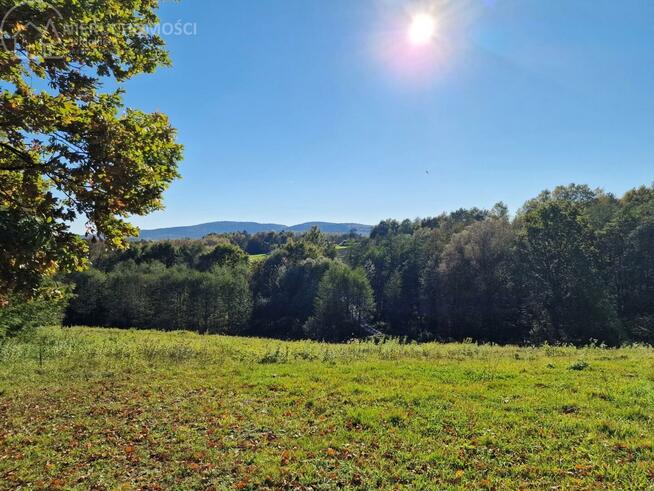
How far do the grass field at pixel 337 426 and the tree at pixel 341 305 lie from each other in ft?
155

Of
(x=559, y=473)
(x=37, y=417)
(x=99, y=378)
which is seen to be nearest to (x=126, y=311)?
(x=99, y=378)

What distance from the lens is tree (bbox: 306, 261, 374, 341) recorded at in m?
63.0

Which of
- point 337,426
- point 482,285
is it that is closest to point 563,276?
point 482,285

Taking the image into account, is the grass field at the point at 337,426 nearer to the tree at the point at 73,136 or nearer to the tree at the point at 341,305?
the tree at the point at 73,136

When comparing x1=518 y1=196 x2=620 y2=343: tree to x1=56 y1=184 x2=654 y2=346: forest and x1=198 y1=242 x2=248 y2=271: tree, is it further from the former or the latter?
x1=198 y1=242 x2=248 y2=271: tree

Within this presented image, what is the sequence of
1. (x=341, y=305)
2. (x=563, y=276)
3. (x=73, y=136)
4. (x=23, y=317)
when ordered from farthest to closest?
(x=341, y=305) < (x=563, y=276) < (x=23, y=317) < (x=73, y=136)

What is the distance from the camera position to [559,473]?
645 cm

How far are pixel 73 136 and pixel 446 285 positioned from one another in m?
48.2

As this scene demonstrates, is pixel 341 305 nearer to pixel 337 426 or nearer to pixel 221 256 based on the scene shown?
pixel 221 256

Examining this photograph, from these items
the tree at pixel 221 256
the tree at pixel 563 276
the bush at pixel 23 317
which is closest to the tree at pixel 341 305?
the tree at pixel 563 276

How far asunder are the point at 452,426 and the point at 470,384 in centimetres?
361

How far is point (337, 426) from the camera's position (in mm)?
8930

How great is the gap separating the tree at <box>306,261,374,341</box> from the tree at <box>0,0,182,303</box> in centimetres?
5501

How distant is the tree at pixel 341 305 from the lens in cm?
6297
